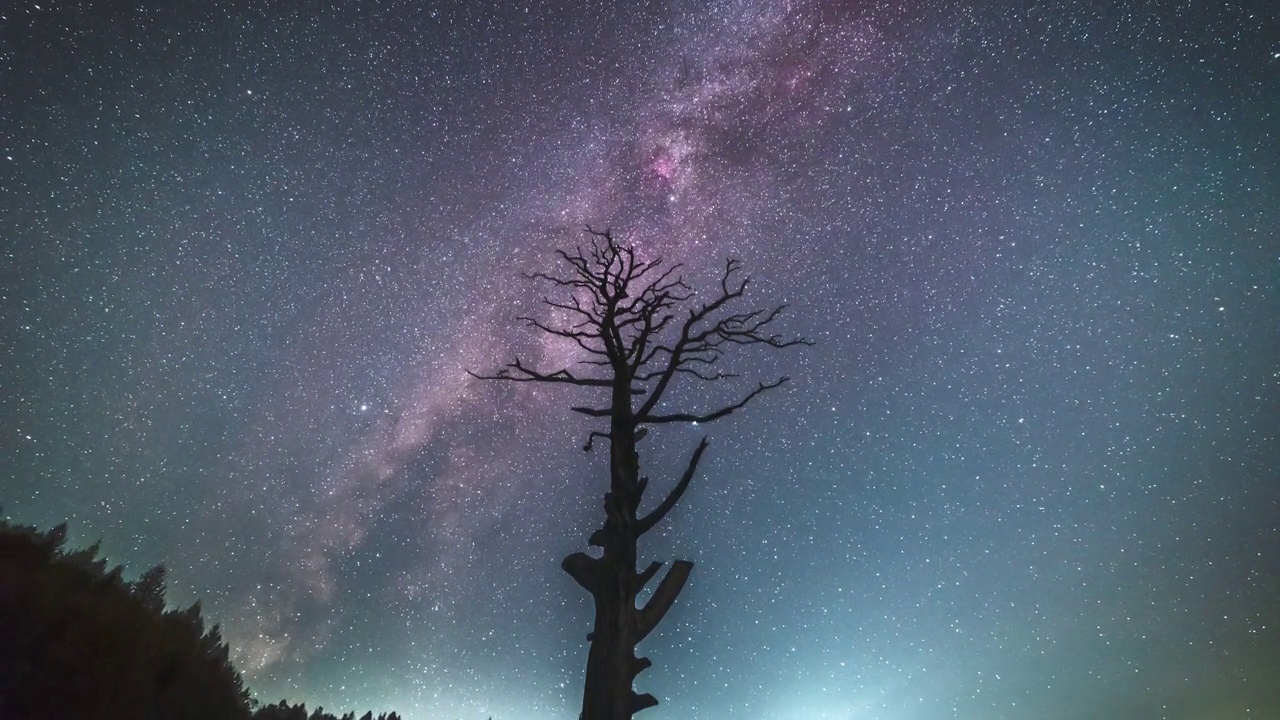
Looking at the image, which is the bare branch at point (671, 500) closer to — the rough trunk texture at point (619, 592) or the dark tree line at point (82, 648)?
the rough trunk texture at point (619, 592)

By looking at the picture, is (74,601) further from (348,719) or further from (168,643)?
(348,719)

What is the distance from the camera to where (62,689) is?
5020 millimetres

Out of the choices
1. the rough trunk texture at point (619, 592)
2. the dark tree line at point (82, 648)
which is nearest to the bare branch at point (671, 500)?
the rough trunk texture at point (619, 592)

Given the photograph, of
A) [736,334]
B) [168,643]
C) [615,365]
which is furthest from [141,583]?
[736,334]

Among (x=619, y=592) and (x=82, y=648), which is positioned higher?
(x=619, y=592)

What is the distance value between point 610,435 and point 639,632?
2605mm

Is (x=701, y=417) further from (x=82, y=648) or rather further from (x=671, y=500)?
(x=82, y=648)

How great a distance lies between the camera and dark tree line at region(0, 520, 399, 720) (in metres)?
4.93

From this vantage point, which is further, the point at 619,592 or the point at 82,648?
the point at 619,592

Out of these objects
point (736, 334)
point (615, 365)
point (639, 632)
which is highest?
point (736, 334)

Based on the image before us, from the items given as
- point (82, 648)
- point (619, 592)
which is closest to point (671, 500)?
point (619, 592)

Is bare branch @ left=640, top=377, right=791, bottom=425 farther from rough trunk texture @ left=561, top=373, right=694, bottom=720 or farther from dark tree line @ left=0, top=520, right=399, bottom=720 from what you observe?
dark tree line @ left=0, top=520, right=399, bottom=720

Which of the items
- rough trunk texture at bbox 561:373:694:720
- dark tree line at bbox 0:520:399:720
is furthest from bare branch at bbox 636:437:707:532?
dark tree line at bbox 0:520:399:720

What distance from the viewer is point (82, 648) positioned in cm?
525
